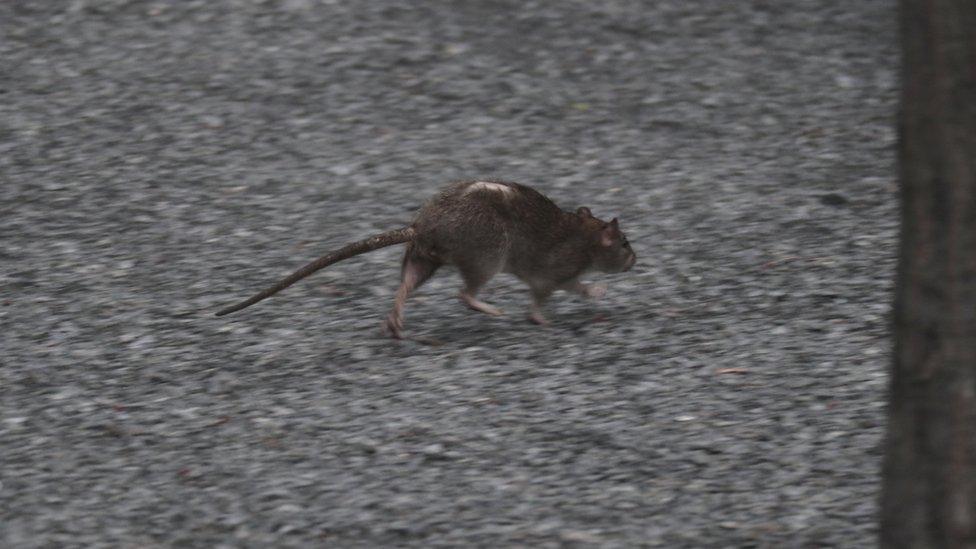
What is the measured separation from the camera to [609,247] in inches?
309

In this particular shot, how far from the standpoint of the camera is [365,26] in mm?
12609

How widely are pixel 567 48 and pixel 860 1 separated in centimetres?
301

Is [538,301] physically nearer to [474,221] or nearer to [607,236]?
[607,236]

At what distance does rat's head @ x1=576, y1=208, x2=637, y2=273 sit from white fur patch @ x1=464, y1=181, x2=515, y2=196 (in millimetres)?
586

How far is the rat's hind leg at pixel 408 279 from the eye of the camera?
7.44 meters

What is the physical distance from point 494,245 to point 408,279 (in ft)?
1.65

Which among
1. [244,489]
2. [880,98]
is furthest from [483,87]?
[244,489]

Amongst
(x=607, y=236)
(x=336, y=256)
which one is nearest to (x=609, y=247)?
(x=607, y=236)

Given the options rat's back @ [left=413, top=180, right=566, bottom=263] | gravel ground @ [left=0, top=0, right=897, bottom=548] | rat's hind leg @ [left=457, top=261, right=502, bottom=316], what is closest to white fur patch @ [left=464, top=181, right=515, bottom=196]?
rat's back @ [left=413, top=180, right=566, bottom=263]

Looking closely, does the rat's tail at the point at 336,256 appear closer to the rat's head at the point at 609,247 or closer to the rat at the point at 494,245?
the rat at the point at 494,245

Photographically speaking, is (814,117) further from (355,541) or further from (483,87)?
(355,541)

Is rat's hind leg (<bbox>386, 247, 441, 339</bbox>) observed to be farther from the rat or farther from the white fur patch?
the white fur patch

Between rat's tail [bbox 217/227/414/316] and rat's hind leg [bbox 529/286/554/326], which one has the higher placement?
rat's tail [bbox 217/227/414/316]

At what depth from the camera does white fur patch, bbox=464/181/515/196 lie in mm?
7375
